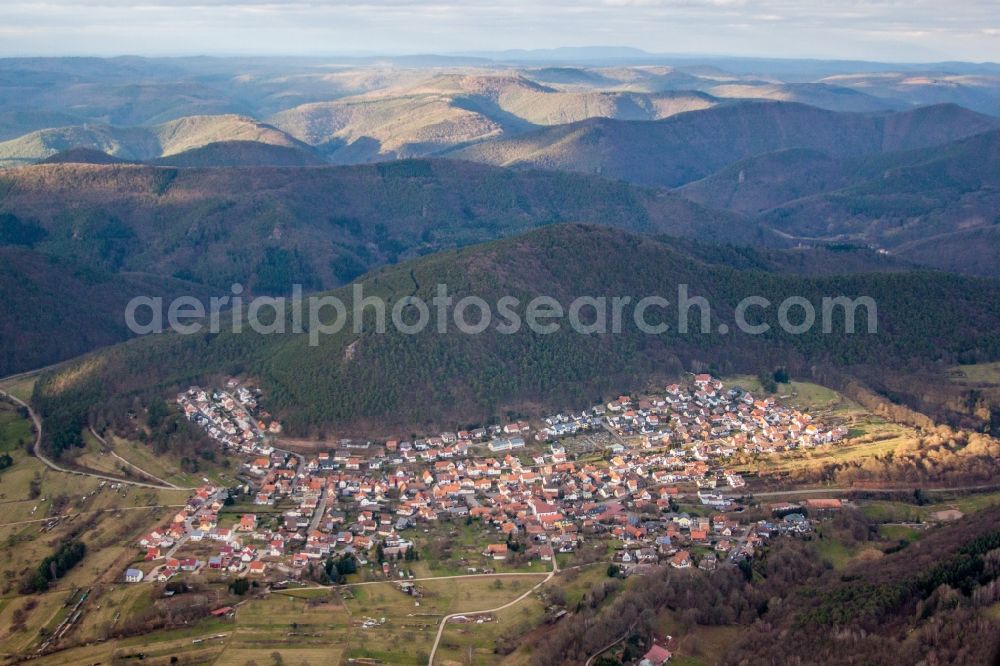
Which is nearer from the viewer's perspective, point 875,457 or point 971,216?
point 875,457

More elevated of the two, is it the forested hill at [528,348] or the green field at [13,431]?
the forested hill at [528,348]

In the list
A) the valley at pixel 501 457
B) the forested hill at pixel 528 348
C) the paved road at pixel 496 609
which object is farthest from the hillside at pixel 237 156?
the paved road at pixel 496 609

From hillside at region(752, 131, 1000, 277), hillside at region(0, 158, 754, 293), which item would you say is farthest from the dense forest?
hillside at region(752, 131, 1000, 277)

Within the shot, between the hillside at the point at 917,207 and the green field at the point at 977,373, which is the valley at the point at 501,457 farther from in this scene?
the hillside at the point at 917,207

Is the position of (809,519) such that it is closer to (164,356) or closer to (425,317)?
(425,317)

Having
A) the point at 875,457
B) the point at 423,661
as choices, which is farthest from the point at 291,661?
the point at 875,457

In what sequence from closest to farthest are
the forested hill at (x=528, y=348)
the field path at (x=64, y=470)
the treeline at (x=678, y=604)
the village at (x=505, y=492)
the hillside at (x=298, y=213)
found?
the treeline at (x=678, y=604), the village at (x=505, y=492), the field path at (x=64, y=470), the forested hill at (x=528, y=348), the hillside at (x=298, y=213)
